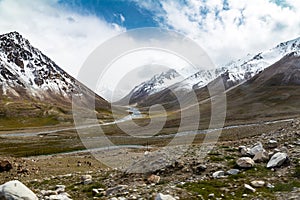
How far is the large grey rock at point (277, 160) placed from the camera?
1972 cm

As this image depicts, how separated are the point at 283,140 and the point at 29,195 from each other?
62.4ft

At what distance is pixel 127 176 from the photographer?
72.0ft

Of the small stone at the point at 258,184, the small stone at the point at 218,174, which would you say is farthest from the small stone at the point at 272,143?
the small stone at the point at 258,184

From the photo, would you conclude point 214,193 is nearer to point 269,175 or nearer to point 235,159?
point 269,175

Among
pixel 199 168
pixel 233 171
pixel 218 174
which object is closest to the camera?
pixel 218 174

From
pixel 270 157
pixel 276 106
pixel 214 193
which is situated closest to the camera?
Result: pixel 214 193

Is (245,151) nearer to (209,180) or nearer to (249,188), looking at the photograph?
(209,180)

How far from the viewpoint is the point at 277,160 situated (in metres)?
19.9

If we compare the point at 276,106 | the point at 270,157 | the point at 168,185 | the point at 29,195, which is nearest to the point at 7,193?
the point at 29,195

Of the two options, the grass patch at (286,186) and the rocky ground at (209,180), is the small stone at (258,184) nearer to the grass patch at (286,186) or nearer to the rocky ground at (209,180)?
the rocky ground at (209,180)

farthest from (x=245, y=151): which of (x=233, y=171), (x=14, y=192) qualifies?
(x=14, y=192)

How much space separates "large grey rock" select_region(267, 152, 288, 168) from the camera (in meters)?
19.7

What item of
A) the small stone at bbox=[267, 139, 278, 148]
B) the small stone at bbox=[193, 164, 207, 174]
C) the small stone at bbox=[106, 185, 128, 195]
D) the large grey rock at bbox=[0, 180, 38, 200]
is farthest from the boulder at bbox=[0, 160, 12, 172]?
the small stone at bbox=[267, 139, 278, 148]

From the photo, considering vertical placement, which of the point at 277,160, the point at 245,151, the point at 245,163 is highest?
the point at 245,151
